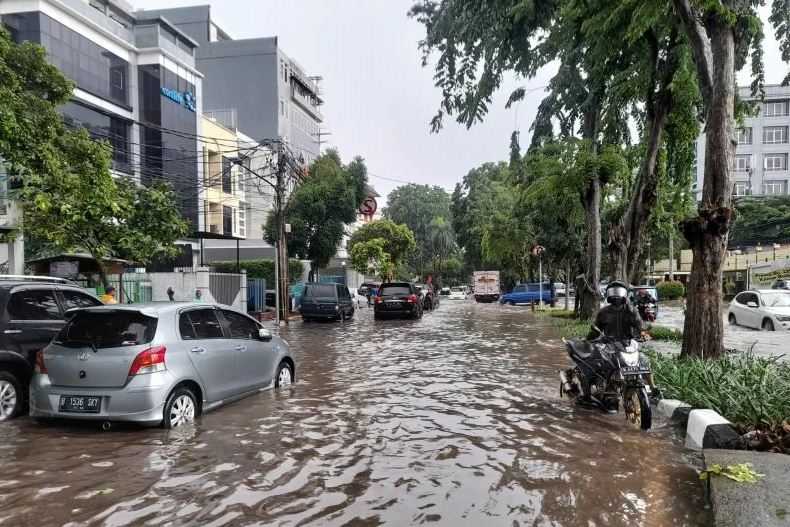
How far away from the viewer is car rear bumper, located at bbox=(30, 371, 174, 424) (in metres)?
6.50

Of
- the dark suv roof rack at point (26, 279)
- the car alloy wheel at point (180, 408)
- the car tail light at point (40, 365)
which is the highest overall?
the dark suv roof rack at point (26, 279)

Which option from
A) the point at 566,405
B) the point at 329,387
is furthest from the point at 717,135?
the point at 329,387

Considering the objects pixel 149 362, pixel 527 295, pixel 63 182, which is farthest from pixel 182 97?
pixel 149 362

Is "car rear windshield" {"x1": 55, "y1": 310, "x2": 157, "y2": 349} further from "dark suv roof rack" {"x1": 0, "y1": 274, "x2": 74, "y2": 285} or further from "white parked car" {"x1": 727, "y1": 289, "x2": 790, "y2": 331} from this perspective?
"white parked car" {"x1": 727, "y1": 289, "x2": 790, "y2": 331}

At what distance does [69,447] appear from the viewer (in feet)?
20.6

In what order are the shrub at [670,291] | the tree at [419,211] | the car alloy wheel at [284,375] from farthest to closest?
1. the tree at [419,211]
2. the shrub at [670,291]
3. the car alloy wheel at [284,375]

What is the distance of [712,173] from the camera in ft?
31.2

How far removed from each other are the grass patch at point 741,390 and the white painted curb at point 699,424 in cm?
20

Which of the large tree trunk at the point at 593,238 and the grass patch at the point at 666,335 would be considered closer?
the grass patch at the point at 666,335

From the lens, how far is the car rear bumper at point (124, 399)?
650 centimetres

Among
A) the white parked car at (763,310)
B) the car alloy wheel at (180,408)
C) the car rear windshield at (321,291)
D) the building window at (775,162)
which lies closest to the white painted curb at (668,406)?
the car alloy wheel at (180,408)

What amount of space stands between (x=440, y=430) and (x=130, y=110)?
29.1 m

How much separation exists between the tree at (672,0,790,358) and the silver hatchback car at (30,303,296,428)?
7430 mm

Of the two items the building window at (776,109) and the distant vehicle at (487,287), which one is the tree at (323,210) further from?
the building window at (776,109)
